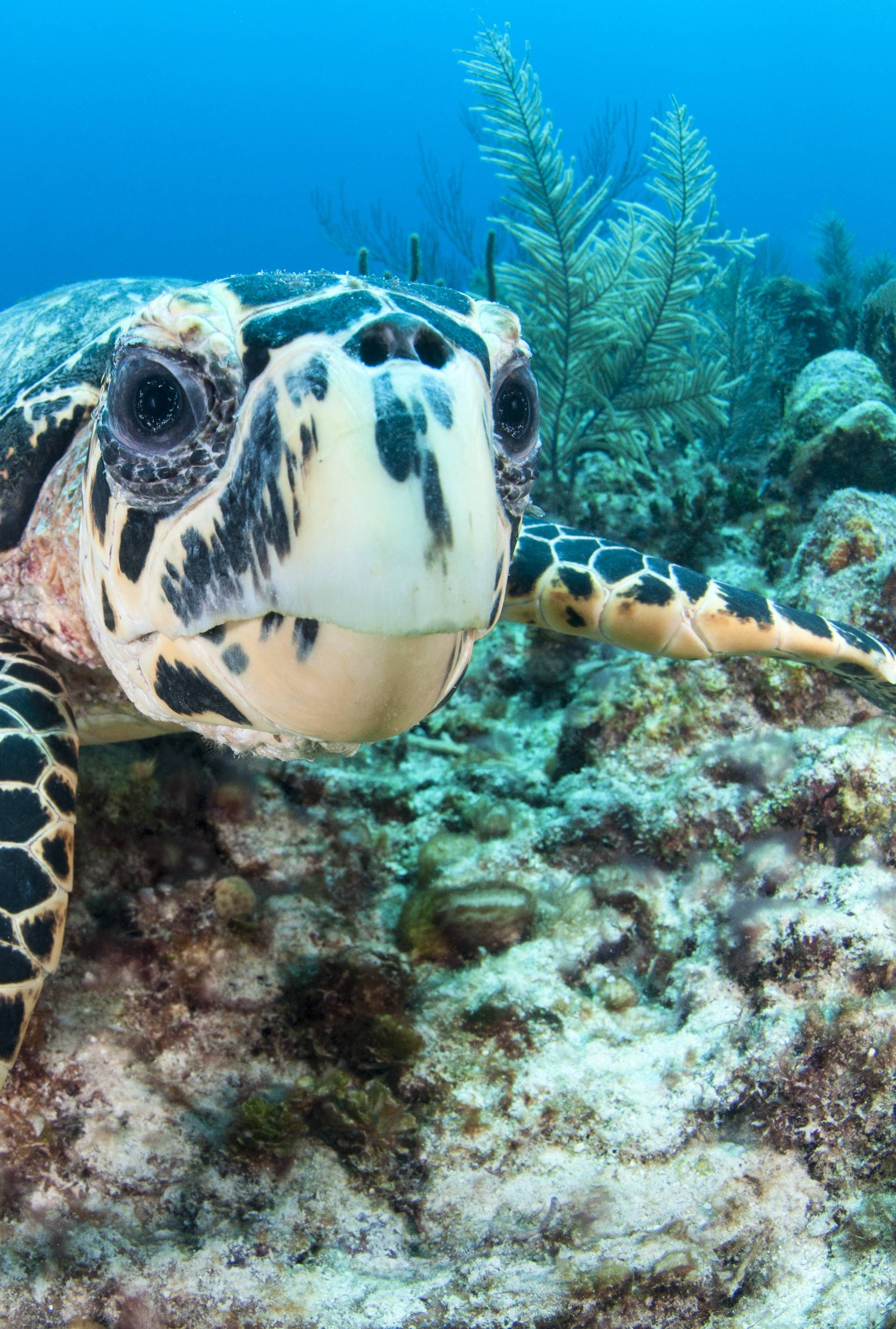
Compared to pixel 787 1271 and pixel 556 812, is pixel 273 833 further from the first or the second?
pixel 787 1271

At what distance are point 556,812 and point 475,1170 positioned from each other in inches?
37.9

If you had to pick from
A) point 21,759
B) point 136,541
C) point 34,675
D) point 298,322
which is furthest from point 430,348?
point 34,675

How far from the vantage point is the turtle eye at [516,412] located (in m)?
1.09

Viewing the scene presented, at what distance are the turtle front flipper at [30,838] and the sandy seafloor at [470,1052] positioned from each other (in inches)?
9.9

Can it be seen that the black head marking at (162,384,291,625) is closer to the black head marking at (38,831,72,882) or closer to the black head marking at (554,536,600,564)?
the black head marking at (38,831,72,882)

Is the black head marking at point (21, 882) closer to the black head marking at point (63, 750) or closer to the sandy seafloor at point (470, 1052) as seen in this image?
the black head marking at point (63, 750)

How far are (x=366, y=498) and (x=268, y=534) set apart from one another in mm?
142

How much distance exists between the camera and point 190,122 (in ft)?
289

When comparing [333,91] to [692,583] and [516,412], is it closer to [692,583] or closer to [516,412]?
[692,583]

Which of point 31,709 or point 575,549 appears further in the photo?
point 575,549

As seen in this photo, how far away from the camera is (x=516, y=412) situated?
1.11 metres

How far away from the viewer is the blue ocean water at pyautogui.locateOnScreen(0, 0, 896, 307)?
79625mm

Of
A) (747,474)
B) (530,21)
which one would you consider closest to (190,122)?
(530,21)

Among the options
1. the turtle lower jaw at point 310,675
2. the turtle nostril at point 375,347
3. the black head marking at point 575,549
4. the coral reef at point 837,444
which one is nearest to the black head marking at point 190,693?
the turtle lower jaw at point 310,675
